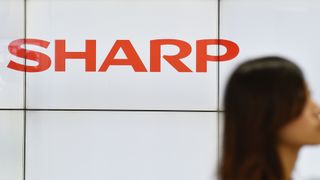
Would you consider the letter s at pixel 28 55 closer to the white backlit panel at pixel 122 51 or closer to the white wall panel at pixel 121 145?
the white backlit panel at pixel 122 51

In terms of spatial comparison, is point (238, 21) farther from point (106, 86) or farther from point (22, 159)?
point (22, 159)

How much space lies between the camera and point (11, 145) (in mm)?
2697

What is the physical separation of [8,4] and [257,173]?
208 cm

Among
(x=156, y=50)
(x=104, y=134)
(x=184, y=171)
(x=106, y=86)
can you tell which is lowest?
(x=184, y=171)

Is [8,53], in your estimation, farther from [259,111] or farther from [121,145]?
[259,111]

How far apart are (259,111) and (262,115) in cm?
1

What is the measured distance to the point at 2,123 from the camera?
2.71 meters

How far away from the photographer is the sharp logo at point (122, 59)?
2594 millimetres

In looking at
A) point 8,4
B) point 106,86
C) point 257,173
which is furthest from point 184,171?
point 257,173

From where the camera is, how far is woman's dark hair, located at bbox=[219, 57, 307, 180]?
0.98m

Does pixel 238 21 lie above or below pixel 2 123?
above

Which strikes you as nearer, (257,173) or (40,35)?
(257,173)

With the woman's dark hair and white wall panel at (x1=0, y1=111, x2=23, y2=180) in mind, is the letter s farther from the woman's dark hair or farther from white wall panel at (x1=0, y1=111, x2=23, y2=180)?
the woman's dark hair

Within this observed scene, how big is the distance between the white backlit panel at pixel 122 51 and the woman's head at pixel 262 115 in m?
1.57
